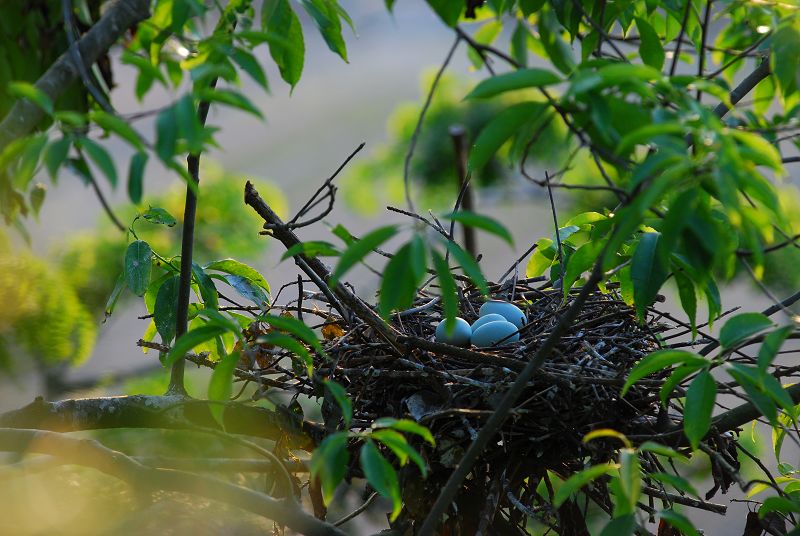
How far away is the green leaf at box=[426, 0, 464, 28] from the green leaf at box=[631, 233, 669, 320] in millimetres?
272

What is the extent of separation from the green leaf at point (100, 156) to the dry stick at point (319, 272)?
0.35 m

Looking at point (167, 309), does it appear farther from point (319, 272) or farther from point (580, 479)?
Result: point (580, 479)

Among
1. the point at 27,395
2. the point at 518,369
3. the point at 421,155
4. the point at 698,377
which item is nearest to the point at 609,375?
the point at 518,369

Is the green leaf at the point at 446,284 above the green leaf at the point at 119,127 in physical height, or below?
above

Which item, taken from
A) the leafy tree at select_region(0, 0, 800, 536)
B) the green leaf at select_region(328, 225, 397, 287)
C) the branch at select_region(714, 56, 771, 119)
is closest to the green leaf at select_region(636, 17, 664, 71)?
the leafy tree at select_region(0, 0, 800, 536)

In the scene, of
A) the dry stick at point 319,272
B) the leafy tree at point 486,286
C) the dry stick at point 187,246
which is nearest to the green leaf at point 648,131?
the leafy tree at point 486,286

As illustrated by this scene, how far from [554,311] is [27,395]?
1.40 meters

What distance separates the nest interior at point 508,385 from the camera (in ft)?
3.41

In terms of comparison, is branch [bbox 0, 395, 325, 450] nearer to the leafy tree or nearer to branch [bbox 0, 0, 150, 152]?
the leafy tree

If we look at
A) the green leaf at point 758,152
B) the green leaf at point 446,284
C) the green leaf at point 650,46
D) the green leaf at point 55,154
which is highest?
the green leaf at point 650,46

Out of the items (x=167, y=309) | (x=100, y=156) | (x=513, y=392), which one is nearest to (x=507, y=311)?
(x=167, y=309)

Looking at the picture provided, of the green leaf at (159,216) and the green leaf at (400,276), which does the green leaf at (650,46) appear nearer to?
→ the green leaf at (400,276)

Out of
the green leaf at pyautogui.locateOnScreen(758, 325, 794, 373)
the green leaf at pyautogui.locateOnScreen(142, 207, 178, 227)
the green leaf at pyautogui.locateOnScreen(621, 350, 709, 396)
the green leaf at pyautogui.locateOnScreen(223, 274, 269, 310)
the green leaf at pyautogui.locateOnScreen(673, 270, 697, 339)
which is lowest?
the green leaf at pyautogui.locateOnScreen(223, 274, 269, 310)

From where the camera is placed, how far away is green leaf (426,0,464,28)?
0.78 metres
